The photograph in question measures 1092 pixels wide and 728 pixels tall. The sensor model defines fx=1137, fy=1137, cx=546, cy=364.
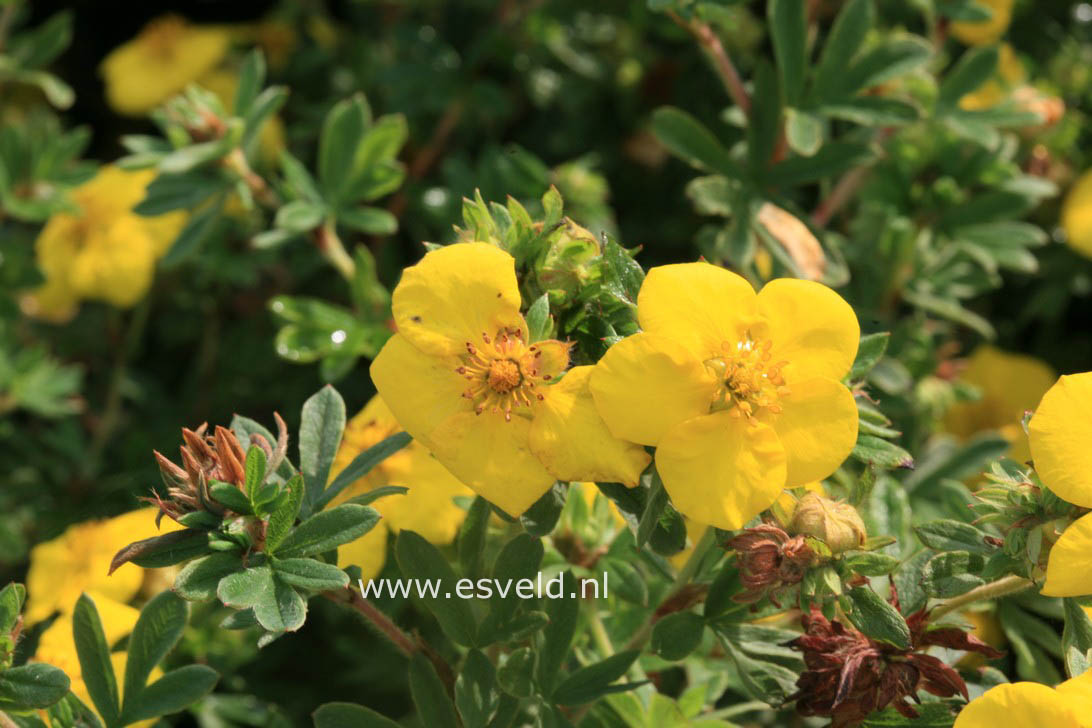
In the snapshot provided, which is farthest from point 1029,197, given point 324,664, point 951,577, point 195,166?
point 324,664

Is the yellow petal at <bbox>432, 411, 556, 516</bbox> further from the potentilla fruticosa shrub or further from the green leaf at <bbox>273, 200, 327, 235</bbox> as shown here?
the green leaf at <bbox>273, 200, 327, 235</bbox>

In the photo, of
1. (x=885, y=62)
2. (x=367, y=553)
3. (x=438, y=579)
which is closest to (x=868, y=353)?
(x=438, y=579)

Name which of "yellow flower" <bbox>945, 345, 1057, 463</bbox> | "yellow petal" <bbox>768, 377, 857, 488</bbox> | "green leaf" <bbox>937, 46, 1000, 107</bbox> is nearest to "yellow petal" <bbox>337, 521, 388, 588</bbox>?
"yellow petal" <bbox>768, 377, 857, 488</bbox>

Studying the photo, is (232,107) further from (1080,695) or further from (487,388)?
(1080,695)

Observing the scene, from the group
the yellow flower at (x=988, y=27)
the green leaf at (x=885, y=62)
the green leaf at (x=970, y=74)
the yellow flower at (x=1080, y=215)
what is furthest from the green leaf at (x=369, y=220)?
the yellow flower at (x=1080, y=215)

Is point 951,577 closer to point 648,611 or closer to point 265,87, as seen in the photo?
point 648,611

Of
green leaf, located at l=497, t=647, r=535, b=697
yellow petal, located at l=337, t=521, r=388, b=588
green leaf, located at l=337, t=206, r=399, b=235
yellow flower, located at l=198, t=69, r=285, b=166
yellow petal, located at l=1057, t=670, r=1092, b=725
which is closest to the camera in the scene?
yellow petal, located at l=1057, t=670, r=1092, b=725

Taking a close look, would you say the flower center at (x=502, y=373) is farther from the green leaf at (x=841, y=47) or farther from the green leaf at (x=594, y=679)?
the green leaf at (x=841, y=47)
